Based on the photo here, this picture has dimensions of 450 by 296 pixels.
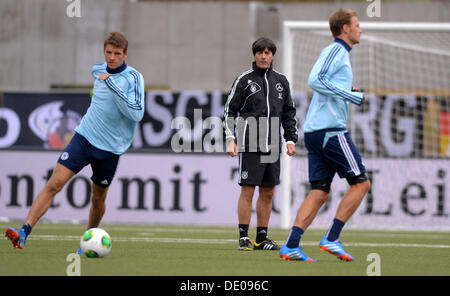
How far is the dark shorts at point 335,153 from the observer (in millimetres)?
7297

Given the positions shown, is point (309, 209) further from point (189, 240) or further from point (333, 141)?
point (189, 240)

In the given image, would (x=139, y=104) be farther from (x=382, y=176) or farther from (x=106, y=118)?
(x=382, y=176)

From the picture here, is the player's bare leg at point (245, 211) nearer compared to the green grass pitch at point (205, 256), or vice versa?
the green grass pitch at point (205, 256)

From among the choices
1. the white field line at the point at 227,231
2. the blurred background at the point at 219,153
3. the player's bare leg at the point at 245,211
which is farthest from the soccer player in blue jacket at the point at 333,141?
the blurred background at the point at 219,153

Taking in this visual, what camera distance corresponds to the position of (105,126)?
8.07 metres

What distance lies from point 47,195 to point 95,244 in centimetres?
80

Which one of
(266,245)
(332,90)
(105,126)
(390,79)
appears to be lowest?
(266,245)

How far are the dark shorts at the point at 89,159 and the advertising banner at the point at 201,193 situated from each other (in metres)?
5.97

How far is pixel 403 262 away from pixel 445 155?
704cm

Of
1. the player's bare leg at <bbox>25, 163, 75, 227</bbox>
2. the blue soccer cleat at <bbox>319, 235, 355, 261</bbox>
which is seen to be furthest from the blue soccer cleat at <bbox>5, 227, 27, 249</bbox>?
the blue soccer cleat at <bbox>319, 235, 355, 261</bbox>

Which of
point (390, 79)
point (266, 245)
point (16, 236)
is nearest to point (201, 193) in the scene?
point (390, 79)

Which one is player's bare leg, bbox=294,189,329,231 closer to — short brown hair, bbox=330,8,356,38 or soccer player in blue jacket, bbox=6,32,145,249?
short brown hair, bbox=330,8,356,38

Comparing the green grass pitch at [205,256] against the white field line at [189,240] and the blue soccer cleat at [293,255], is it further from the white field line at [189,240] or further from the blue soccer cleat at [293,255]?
the blue soccer cleat at [293,255]
